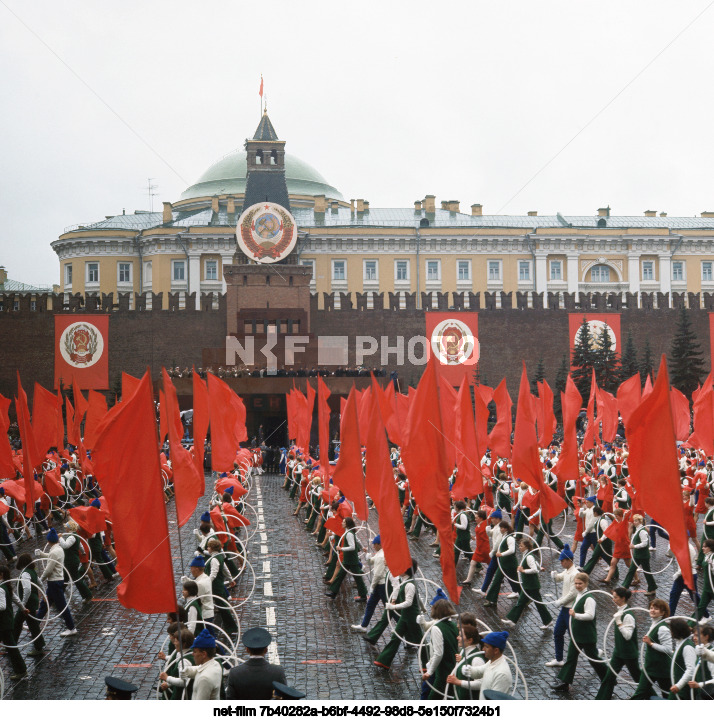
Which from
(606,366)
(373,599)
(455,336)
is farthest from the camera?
(455,336)

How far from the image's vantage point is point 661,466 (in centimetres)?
775

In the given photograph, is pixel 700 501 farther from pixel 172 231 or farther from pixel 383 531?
pixel 172 231

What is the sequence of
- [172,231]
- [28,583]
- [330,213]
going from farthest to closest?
1. [330,213]
2. [172,231]
3. [28,583]

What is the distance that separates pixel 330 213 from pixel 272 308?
62.3ft

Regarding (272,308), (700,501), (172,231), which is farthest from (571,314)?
(700,501)

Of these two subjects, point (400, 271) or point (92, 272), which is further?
point (92, 272)

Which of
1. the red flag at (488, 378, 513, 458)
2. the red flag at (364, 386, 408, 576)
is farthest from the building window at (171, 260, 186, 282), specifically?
the red flag at (364, 386, 408, 576)

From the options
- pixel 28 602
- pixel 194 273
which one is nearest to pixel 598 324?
pixel 194 273

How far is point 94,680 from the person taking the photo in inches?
350

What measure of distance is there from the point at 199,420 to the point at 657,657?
9699 mm

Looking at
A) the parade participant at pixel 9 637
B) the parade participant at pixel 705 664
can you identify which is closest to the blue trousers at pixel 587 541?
the parade participant at pixel 705 664

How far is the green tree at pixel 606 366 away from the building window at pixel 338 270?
69.2 ft

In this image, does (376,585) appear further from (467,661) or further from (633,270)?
(633,270)

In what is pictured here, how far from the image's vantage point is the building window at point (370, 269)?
198 ft
